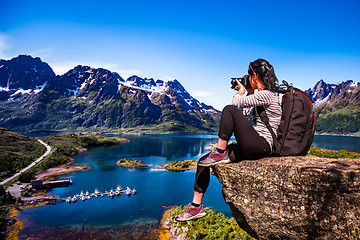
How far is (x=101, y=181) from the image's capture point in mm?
50281

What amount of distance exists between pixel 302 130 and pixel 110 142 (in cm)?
13871

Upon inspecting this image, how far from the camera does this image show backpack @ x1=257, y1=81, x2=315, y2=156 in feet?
14.4

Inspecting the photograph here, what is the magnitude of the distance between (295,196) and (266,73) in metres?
2.86

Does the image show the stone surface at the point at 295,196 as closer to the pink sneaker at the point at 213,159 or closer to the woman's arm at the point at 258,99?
the pink sneaker at the point at 213,159

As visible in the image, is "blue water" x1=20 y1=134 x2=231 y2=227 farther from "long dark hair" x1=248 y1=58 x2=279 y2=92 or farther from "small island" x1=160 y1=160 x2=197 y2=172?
"long dark hair" x1=248 y1=58 x2=279 y2=92

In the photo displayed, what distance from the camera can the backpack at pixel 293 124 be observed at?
4.38 m

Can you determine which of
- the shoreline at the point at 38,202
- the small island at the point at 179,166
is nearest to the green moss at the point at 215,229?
the shoreline at the point at 38,202

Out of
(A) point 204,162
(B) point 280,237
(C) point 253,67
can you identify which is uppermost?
(C) point 253,67

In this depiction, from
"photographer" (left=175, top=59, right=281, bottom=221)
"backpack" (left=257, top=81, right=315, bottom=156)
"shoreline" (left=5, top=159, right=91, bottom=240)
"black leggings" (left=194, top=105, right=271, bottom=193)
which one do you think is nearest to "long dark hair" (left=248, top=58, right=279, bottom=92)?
"photographer" (left=175, top=59, right=281, bottom=221)

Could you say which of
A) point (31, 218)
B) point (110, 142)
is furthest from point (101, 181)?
point (110, 142)

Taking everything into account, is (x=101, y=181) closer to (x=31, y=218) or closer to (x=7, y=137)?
(x=31, y=218)

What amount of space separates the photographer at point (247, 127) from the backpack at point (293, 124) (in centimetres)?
14

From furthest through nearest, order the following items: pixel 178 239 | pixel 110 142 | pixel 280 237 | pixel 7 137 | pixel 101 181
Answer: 1. pixel 110 142
2. pixel 7 137
3. pixel 101 181
4. pixel 178 239
5. pixel 280 237

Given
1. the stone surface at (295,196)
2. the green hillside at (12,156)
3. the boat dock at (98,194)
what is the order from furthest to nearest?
the green hillside at (12,156)
the boat dock at (98,194)
the stone surface at (295,196)
